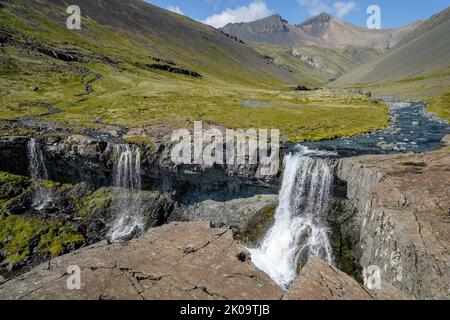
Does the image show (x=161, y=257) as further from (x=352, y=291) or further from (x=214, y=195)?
(x=214, y=195)

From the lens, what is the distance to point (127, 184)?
160 ft

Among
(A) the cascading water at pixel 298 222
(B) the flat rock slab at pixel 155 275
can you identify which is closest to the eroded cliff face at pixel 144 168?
(A) the cascading water at pixel 298 222

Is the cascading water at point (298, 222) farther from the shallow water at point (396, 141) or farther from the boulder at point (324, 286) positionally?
the boulder at point (324, 286)

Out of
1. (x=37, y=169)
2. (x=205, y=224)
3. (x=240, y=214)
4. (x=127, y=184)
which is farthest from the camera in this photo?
(x=37, y=169)

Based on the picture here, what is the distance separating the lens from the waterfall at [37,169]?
49.1 metres

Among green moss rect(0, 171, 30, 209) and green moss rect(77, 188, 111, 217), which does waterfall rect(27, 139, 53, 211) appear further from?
green moss rect(77, 188, 111, 217)

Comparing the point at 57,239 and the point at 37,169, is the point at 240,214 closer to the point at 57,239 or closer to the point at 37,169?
the point at 57,239

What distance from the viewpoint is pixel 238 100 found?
108 m

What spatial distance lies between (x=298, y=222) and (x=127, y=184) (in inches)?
1066

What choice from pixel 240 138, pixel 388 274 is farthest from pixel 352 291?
pixel 240 138

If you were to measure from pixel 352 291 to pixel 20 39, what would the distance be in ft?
518

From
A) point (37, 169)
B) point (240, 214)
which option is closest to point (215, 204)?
point (240, 214)

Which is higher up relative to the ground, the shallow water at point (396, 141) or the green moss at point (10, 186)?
the shallow water at point (396, 141)

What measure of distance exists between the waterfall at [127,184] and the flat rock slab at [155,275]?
26.1 meters
